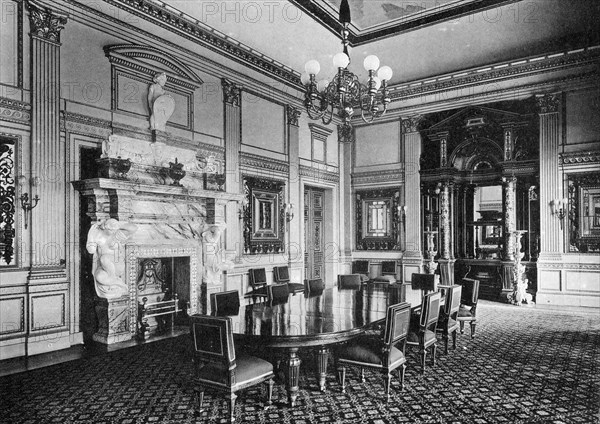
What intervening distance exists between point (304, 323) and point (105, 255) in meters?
2.86

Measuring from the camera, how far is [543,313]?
7.68 metres

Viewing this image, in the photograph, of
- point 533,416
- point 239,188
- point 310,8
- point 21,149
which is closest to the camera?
point 533,416

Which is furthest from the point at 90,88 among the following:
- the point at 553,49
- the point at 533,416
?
the point at 553,49

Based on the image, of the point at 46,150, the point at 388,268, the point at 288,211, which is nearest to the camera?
the point at 46,150

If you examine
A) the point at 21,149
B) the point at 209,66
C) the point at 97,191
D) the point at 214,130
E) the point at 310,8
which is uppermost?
the point at 310,8

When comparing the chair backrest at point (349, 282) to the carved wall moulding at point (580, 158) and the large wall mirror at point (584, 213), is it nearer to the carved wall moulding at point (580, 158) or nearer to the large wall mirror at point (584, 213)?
the large wall mirror at point (584, 213)

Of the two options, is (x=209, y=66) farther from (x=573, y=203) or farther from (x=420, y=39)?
(x=573, y=203)

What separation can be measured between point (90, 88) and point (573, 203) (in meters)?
8.12

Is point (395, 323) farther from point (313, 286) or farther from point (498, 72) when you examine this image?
point (498, 72)

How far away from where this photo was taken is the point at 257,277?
316 inches

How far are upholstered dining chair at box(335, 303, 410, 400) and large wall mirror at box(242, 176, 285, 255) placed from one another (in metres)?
4.41

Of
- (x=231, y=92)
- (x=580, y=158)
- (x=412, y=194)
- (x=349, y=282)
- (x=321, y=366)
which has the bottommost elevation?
(x=321, y=366)

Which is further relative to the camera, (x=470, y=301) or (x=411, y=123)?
(x=411, y=123)

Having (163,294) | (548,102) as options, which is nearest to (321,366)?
(163,294)
